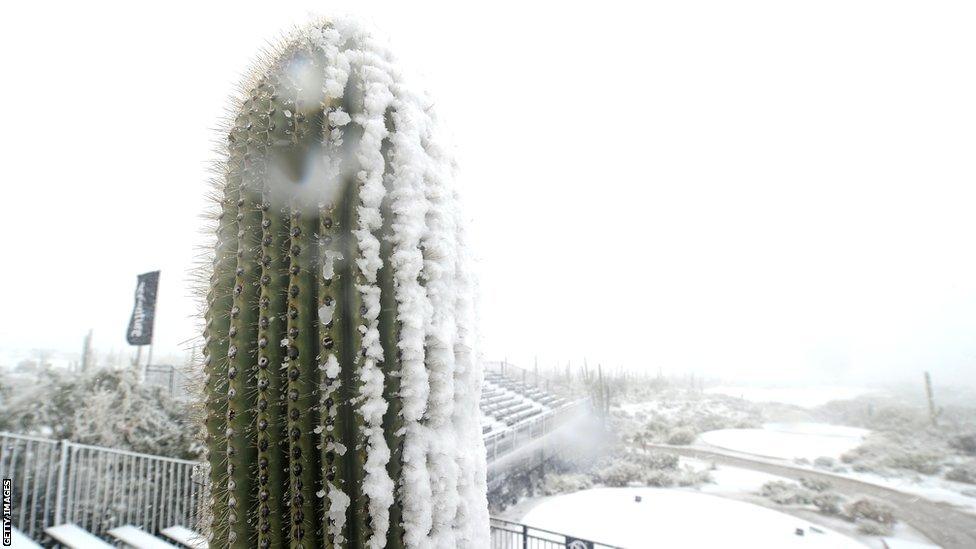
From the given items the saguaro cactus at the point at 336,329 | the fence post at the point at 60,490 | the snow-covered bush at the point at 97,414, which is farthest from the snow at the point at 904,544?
the fence post at the point at 60,490

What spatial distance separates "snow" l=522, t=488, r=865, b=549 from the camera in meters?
2.04

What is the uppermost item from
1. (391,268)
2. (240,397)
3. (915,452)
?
(391,268)

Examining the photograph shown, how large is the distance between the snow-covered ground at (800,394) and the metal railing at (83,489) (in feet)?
10.6

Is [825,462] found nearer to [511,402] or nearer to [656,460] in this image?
[656,460]

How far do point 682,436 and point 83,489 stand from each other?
357 cm

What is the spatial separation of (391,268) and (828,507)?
267 centimetres

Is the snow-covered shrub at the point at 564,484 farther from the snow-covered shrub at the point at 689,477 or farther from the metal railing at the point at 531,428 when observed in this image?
the snow-covered shrub at the point at 689,477

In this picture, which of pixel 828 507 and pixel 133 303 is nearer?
pixel 828 507

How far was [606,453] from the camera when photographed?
8.54 feet

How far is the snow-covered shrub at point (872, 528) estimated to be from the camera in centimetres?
193

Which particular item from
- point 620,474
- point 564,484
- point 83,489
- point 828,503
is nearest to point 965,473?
point 828,503

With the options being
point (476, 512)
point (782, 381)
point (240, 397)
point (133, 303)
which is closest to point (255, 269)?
point (240, 397)

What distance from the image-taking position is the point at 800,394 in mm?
2395

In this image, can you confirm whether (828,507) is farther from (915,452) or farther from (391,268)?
(391,268)
